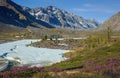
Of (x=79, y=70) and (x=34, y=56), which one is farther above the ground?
(x=79, y=70)

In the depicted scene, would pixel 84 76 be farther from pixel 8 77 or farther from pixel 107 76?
pixel 8 77

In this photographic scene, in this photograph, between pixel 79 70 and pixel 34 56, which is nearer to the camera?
pixel 79 70

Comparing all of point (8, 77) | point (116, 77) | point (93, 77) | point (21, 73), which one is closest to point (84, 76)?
point (93, 77)

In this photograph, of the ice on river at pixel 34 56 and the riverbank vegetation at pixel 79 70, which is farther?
the ice on river at pixel 34 56

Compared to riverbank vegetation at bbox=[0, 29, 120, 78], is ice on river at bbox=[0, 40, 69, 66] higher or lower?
lower

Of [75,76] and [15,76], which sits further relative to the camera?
[15,76]

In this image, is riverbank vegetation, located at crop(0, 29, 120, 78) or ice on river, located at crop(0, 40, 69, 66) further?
ice on river, located at crop(0, 40, 69, 66)

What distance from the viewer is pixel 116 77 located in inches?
721

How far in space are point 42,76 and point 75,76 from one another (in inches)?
79.6

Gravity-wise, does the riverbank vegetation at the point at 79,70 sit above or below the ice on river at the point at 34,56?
above

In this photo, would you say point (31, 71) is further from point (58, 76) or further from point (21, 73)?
point (58, 76)

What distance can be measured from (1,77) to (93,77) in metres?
6.32

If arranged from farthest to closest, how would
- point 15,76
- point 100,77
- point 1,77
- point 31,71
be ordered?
point 31,71, point 15,76, point 1,77, point 100,77

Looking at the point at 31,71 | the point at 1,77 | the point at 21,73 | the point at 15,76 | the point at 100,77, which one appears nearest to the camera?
the point at 100,77
